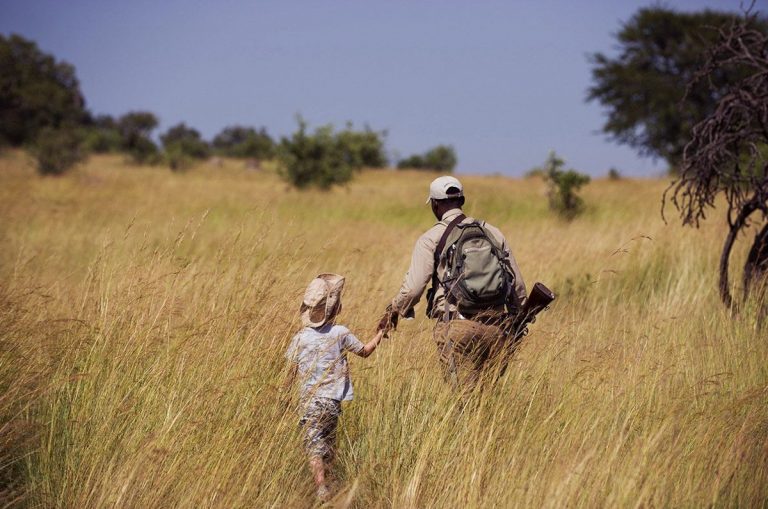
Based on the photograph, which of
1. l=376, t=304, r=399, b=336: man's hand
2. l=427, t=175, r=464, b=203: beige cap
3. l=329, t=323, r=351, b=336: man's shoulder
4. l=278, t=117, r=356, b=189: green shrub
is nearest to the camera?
l=329, t=323, r=351, b=336: man's shoulder

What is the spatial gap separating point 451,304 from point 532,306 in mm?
478

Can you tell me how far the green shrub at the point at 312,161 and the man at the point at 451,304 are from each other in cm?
1957

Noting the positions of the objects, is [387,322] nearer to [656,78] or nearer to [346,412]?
[346,412]

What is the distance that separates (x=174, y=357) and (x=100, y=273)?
1.04m

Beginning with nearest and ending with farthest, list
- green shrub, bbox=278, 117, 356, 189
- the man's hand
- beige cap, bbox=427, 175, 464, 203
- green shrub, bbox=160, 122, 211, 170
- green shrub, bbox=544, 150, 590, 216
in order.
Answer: the man's hand, beige cap, bbox=427, 175, 464, 203, green shrub, bbox=544, 150, 590, 216, green shrub, bbox=278, 117, 356, 189, green shrub, bbox=160, 122, 211, 170

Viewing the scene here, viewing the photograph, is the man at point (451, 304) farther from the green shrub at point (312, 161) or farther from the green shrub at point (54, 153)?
the green shrub at point (54, 153)

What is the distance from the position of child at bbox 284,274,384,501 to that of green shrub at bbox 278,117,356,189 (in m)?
19.9

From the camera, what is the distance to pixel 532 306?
13.1 ft

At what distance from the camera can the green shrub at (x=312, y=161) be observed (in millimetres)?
23453

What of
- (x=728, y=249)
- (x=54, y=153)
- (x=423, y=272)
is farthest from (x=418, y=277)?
(x=54, y=153)

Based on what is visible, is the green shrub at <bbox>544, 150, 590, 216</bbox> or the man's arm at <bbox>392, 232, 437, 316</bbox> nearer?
the man's arm at <bbox>392, 232, 437, 316</bbox>

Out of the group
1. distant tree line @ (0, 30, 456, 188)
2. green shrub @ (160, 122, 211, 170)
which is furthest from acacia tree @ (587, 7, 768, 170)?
green shrub @ (160, 122, 211, 170)

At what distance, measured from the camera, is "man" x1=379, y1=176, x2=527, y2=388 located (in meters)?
3.84

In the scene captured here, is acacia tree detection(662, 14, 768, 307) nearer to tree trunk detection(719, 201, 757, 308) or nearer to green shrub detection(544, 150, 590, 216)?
tree trunk detection(719, 201, 757, 308)
